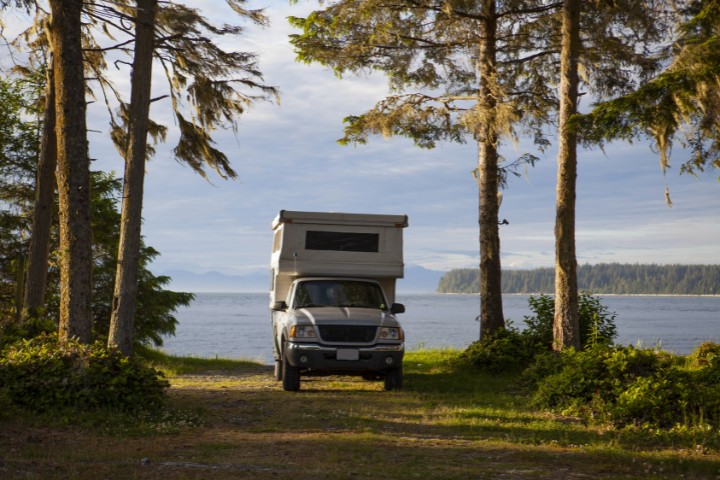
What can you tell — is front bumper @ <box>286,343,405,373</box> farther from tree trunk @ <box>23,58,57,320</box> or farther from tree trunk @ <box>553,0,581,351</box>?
tree trunk @ <box>23,58,57,320</box>

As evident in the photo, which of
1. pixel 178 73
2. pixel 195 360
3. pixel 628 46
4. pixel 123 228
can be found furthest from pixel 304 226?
pixel 195 360

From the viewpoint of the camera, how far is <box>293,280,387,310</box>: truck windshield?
15078mm

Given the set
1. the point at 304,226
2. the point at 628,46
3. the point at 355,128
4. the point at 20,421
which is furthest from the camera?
the point at 355,128

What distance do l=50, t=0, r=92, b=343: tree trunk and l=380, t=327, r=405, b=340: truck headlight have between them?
5.18m

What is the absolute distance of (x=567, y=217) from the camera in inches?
590

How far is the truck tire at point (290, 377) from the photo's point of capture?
14.6m

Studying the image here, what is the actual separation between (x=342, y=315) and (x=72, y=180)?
5.34 metres

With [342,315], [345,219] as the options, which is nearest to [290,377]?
[342,315]

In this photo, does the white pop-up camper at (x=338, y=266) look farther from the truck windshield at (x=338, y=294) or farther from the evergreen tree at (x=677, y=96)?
the evergreen tree at (x=677, y=96)

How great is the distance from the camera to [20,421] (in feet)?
34.1

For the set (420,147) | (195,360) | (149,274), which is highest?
(420,147)

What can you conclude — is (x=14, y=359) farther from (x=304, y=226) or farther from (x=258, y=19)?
(x=258, y=19)

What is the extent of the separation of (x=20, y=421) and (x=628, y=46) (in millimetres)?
13856

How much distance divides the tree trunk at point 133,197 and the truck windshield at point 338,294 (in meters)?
3.26
